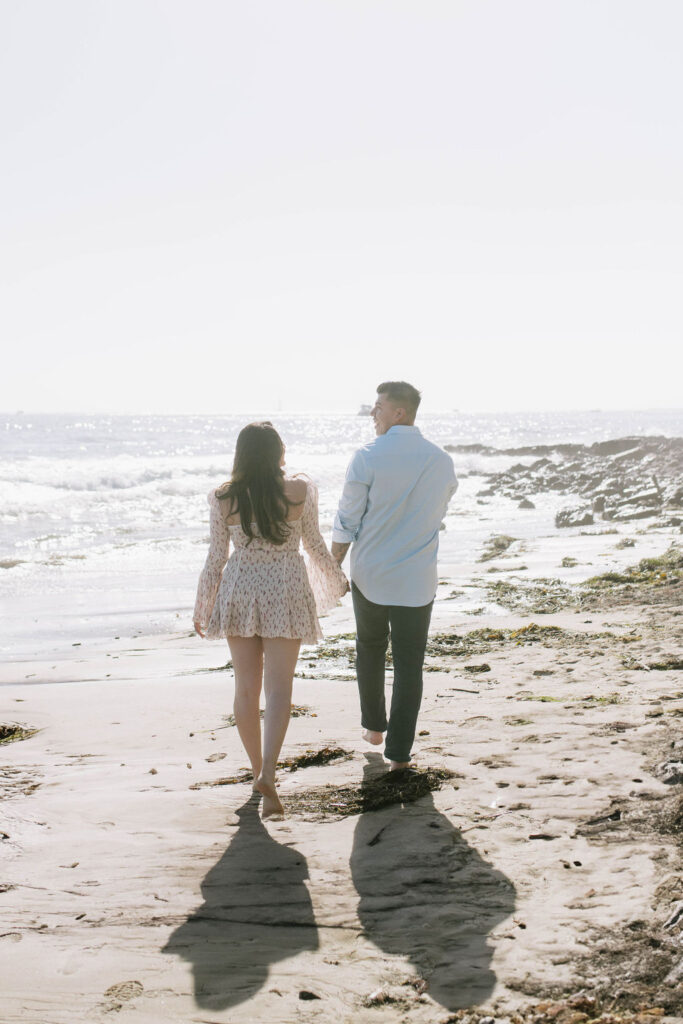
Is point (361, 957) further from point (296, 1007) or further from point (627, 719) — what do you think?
point (627, 719)

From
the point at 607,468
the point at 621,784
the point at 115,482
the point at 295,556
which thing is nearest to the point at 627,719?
the point at 621,784

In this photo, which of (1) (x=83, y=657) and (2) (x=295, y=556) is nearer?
(2) (x=295, y=556)

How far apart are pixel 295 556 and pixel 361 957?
1.88 meters

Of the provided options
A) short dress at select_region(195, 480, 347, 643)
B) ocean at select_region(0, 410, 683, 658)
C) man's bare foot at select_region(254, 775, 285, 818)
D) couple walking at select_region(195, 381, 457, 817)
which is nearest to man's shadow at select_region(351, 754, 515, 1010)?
man's bare foot at select_region(254, 775, 285, 818)

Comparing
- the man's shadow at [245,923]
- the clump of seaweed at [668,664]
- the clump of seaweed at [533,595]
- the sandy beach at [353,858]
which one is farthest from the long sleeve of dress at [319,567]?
the clump of seaweed at [533,595]

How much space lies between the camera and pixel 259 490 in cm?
409

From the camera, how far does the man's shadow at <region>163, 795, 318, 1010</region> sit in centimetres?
271

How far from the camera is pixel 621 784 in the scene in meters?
3.95

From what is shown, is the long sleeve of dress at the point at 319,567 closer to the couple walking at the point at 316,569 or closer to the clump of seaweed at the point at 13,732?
the couple walking at the point at 316,569

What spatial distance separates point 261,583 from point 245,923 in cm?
152

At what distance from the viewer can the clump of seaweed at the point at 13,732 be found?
543cm

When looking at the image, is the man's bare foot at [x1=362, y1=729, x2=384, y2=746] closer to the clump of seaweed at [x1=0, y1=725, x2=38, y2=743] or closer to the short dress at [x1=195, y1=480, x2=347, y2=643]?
the short dress at [x1=195, y1=480, x2=347, y2=643]

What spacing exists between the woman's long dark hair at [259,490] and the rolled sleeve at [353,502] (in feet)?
1.25

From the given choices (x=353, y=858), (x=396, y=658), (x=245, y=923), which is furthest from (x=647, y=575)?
(x=245, y=923)
